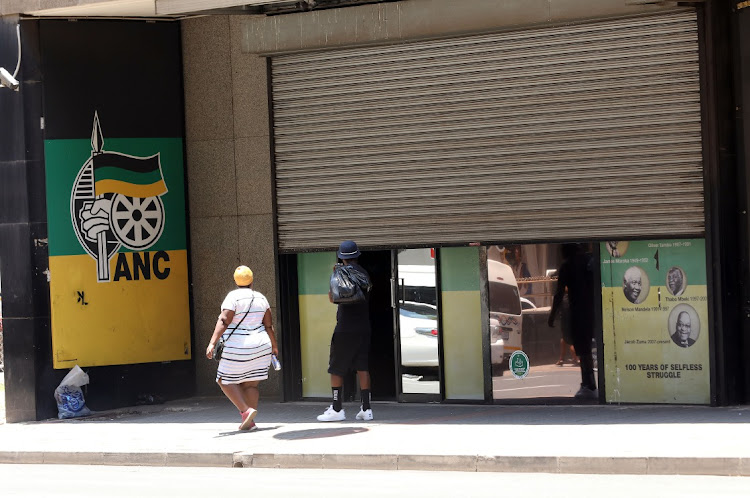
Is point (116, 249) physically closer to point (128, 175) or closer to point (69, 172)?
point (128, 175)

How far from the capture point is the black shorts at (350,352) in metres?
13.1

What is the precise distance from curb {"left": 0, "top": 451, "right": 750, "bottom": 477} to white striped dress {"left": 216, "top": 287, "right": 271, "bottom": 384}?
1.23 m

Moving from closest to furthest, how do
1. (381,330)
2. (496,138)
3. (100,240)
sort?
1. (496,138)
2. (381,330)
3. (100,240)

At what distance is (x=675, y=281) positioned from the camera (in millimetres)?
13055

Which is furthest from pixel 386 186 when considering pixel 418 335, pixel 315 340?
pixel 315 340

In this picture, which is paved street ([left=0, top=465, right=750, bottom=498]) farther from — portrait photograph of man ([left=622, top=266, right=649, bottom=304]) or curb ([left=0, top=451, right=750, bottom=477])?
portrait photograph of man ([left=622, top=266, right=649, bottom=304])

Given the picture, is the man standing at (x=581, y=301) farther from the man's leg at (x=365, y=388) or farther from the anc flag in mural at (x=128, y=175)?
the anc flag in mural at (x=128, y=175)

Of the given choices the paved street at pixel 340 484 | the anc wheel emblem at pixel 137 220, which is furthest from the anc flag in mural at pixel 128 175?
the paved street at pixel 340 484

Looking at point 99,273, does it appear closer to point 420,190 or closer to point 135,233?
point 135,233

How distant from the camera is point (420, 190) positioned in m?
14.2

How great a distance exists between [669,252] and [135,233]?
673 centimetres

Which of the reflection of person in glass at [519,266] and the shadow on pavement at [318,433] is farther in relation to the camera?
the reflection of person in glass at [519,266]

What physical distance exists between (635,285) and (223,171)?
5759 mm

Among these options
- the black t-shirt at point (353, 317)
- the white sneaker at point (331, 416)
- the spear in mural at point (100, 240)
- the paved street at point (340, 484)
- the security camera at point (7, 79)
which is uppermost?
the security camera at point (7, 79)
